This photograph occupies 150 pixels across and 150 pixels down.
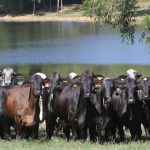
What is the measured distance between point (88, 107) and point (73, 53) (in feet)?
112

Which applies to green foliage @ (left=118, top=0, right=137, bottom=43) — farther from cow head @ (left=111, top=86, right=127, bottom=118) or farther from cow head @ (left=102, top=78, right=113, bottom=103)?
cow head @ (left=102, top=78, right=113, bottom=103)

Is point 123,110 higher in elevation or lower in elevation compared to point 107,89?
lower

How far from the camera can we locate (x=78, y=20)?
92.9 meters

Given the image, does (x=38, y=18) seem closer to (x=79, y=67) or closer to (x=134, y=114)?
(x=79, y=67)

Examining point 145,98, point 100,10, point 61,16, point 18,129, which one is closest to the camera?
point 145,98

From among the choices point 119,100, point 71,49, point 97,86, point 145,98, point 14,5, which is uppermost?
point 97,86

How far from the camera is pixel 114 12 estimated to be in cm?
2286

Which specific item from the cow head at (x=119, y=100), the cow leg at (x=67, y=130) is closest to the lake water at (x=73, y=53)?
the cow leg at (x=67, y=130)

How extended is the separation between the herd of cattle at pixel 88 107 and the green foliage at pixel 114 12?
340 inches

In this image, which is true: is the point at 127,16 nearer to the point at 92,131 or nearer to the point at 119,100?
the point at 119,100

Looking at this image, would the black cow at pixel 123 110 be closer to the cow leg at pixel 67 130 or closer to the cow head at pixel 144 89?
the cow head at pixel 144 89

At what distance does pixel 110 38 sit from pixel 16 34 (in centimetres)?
1718

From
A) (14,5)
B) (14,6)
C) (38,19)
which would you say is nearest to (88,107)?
(38,19)

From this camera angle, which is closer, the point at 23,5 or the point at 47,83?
the point at 47,83
